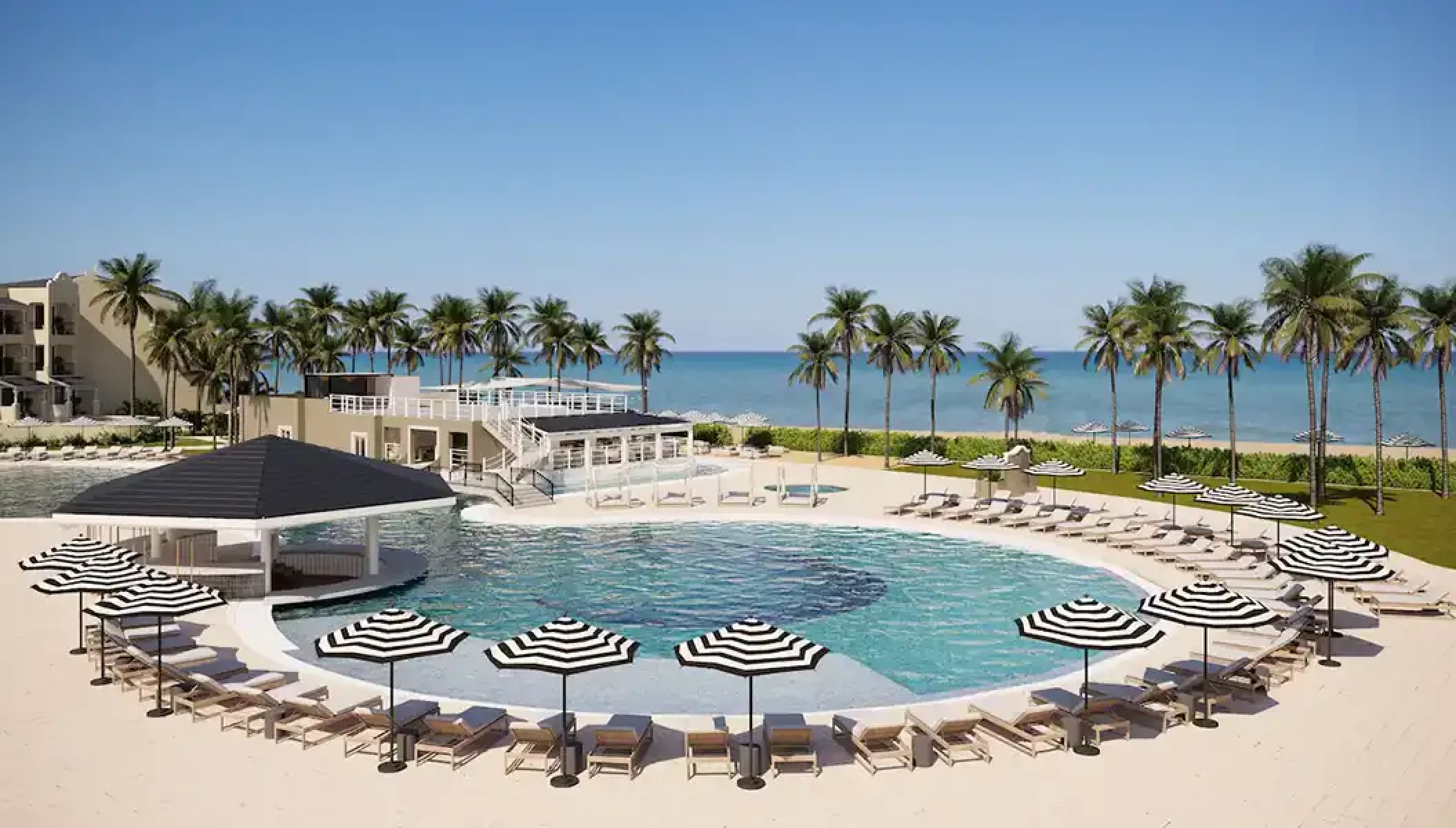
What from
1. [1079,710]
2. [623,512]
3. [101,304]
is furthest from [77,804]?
[101,304]

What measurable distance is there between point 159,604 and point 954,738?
1410 centimetres

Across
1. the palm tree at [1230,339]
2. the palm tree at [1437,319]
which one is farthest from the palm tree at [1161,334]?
the palm tree at [1437,319]

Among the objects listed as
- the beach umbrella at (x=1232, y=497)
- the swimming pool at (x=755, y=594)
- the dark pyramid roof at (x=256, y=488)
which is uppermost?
the dark pyramid roof at (x=256, y=488)

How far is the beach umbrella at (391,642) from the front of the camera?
48.0 ft

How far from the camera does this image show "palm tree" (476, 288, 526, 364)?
77500 millimetres

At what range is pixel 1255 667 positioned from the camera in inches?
725

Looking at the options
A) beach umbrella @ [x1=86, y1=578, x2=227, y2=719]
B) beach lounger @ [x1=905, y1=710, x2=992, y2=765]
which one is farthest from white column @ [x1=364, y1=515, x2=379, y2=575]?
beach lounger @ [x1=905, y1=710, x2=992, y2=765]

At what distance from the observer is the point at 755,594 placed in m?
27.5

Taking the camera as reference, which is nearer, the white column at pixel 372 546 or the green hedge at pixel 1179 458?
the white column at pixel 372 546

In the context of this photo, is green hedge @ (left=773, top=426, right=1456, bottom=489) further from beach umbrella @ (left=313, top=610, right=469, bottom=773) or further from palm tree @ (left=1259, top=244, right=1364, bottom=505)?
beach umbrella @ (left=313, top=610, right=469, bottom=773)

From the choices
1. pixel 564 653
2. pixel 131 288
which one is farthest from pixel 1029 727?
pixel 131 288

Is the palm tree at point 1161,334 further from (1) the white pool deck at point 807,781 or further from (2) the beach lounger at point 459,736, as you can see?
(2) the beach lounger at point 459,736

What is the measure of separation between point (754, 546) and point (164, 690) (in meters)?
20.3

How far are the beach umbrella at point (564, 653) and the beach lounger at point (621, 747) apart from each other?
434 mm
